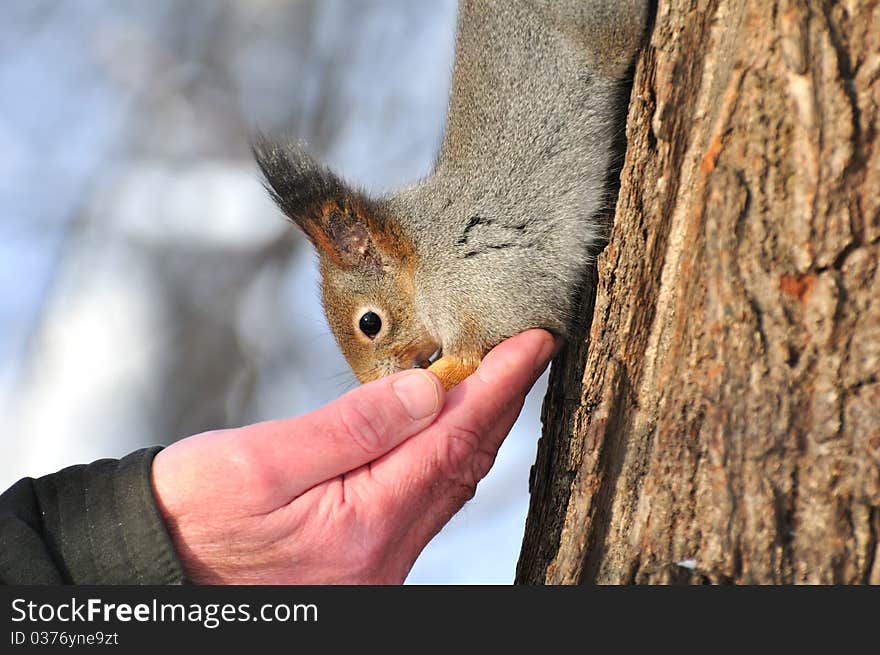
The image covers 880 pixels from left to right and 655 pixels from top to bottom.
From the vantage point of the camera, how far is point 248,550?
1.50 meters

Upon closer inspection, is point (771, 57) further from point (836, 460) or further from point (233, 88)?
point (233, 88)

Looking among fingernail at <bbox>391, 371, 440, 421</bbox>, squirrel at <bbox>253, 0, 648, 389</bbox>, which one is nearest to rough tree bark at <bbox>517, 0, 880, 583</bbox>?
squirrel at <bbox>253, 0, 648, 389</bbox>

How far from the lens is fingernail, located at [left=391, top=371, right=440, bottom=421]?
5.06 ft

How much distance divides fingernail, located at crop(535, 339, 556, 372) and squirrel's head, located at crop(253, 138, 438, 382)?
0.34 meters

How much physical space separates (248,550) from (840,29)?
1.15m

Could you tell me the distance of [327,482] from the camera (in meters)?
1.55

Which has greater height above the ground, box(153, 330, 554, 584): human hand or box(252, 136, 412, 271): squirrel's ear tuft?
box(252, 136, 412, 271): squirrel's ear tuft

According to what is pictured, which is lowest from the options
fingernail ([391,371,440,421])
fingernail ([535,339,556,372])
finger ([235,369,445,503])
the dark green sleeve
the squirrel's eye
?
the dark green sleeve

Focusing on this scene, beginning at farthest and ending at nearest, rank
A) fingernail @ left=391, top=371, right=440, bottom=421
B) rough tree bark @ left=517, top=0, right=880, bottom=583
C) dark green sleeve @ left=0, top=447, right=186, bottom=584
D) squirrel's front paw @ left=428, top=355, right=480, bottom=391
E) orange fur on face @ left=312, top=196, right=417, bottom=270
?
orange fur on face @ left=312, top=196, right=417, bottom=270, squirrel's front paw @ left=428, top=355, right=480, bottom=391, fingernail @ left=391, top=371, right=440, bottom=421, dark green sleeve @ left=0, top=447, right=186, bottom=584, rough tree bark @ left=517, top=0, right=880, bottom=583

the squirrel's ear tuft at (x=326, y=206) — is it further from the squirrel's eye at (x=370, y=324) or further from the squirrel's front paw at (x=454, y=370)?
the squirrel's front paw at (x=454, y=370)

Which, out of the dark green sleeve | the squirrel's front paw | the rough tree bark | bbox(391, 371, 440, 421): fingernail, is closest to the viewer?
the rough tree bark

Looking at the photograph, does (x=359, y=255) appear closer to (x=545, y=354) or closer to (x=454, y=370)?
(x=454, y=370)

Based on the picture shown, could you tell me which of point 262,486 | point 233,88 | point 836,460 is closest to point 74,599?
point 262,486

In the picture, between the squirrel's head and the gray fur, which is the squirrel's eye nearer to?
the squirrel's head
